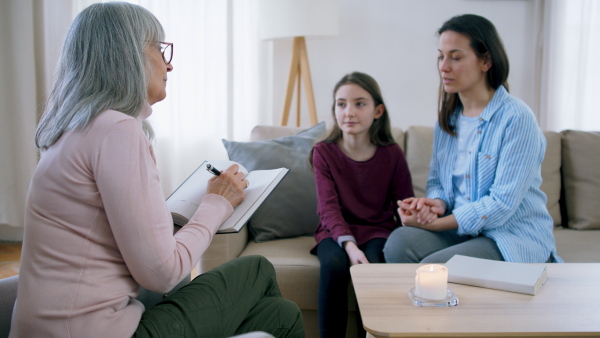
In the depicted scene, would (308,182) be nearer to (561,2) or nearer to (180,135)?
(180,135)

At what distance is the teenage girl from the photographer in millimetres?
1856

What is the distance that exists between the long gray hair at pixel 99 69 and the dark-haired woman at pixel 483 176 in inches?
39.2

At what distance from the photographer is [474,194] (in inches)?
68.6

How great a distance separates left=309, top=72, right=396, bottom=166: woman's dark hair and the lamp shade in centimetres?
83

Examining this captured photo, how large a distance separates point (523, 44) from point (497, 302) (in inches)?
102

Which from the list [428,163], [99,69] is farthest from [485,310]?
[428,163]

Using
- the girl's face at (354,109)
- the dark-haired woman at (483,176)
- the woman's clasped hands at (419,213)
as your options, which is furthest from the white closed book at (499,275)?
the girl's face at (354,109)

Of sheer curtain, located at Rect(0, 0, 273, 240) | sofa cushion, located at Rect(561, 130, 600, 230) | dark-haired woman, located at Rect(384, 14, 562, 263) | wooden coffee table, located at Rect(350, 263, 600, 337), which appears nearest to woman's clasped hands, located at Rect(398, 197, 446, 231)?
dark-haired woman, located at Rect(384, 14, 562, 263)

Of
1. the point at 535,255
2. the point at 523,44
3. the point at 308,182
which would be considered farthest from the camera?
the point at 523,44

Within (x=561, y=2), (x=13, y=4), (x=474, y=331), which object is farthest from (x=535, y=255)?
(x=13, y=4)

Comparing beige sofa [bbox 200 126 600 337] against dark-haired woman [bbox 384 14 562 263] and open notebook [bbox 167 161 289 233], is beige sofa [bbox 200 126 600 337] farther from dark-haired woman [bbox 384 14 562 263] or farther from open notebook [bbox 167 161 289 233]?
open notebook [bbox 167 161 289 233]

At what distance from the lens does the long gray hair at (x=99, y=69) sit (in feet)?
3.15

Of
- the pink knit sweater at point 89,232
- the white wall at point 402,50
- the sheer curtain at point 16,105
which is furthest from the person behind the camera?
the white wall at point 402,50

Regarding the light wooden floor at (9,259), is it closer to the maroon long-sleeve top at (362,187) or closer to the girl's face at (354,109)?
the maroon long-sleeve top at (362,187)
